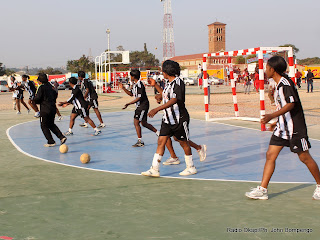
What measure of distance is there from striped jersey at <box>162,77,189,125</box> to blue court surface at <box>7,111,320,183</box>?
1037mm

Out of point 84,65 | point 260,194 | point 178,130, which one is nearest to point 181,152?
point 178,130

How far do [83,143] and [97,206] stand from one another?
6.16m

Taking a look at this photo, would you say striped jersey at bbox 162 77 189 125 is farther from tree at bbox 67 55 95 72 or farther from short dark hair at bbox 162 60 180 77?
tree at bbox 67 55 95 72

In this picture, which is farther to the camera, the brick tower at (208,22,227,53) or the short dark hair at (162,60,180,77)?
the brick tower at (208,22,227,53)

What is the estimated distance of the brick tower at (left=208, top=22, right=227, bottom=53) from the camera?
18700cm

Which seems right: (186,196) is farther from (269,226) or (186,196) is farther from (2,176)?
(2,176)

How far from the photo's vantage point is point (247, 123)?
15.8m

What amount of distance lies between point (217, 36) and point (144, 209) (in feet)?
617

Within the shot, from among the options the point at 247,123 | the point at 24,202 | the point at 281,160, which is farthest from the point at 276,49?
the point at 24,202

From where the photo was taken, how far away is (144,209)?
5648 mm

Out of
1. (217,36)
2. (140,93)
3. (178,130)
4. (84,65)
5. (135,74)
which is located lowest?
(178,130)

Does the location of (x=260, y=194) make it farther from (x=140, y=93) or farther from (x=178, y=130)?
(x=140, y=93)

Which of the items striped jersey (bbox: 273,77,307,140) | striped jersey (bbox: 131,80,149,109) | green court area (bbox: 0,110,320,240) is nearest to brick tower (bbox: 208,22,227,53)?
striped jersey (bbox: 131,80,149,109)

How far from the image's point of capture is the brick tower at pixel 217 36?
187 m
